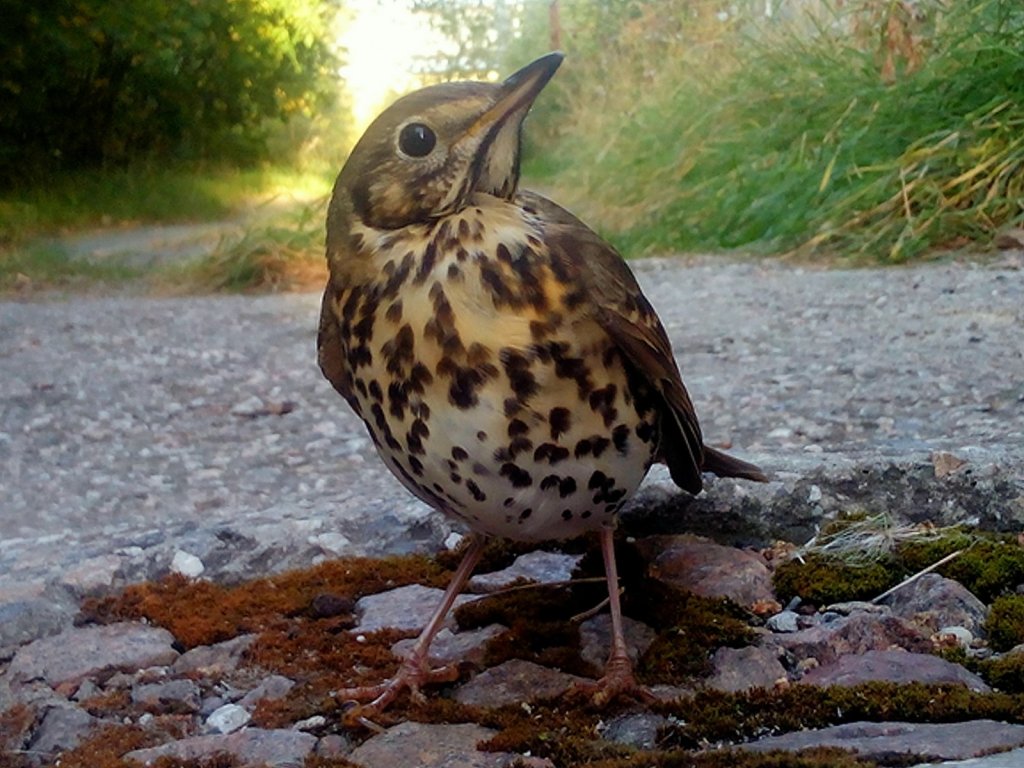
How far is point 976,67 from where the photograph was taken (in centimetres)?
739

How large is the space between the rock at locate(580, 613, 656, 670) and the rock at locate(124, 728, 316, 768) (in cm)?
48

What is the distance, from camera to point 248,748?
6.03 feet

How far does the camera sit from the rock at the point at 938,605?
7.08ft

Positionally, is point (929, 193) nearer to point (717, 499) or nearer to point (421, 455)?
point (717, 499)

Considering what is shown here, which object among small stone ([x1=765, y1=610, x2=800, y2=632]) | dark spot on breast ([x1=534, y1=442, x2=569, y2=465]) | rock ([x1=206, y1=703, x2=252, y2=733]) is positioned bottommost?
rock ([x1=206, y1=703, x2=252, y2=733])

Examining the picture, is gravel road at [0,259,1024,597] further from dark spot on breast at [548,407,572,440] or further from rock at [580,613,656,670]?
dark spot on breast at [548,407,572,440]

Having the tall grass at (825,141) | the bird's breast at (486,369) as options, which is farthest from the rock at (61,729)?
the tall grass at (825,141)

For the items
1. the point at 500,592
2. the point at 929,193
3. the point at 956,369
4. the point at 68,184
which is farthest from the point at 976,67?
the point at 68,184

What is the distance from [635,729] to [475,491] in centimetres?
38

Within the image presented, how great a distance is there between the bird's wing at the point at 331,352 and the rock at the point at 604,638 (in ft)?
1.78

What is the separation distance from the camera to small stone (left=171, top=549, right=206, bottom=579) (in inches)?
104

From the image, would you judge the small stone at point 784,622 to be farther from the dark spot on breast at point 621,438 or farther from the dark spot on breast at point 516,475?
the dark spot on breast at point 516,475

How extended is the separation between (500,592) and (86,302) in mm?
6694

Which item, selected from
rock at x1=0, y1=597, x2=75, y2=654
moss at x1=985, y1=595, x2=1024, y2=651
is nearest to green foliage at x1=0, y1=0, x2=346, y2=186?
rock at x1=0, y1=597, x2=75, y2=654
